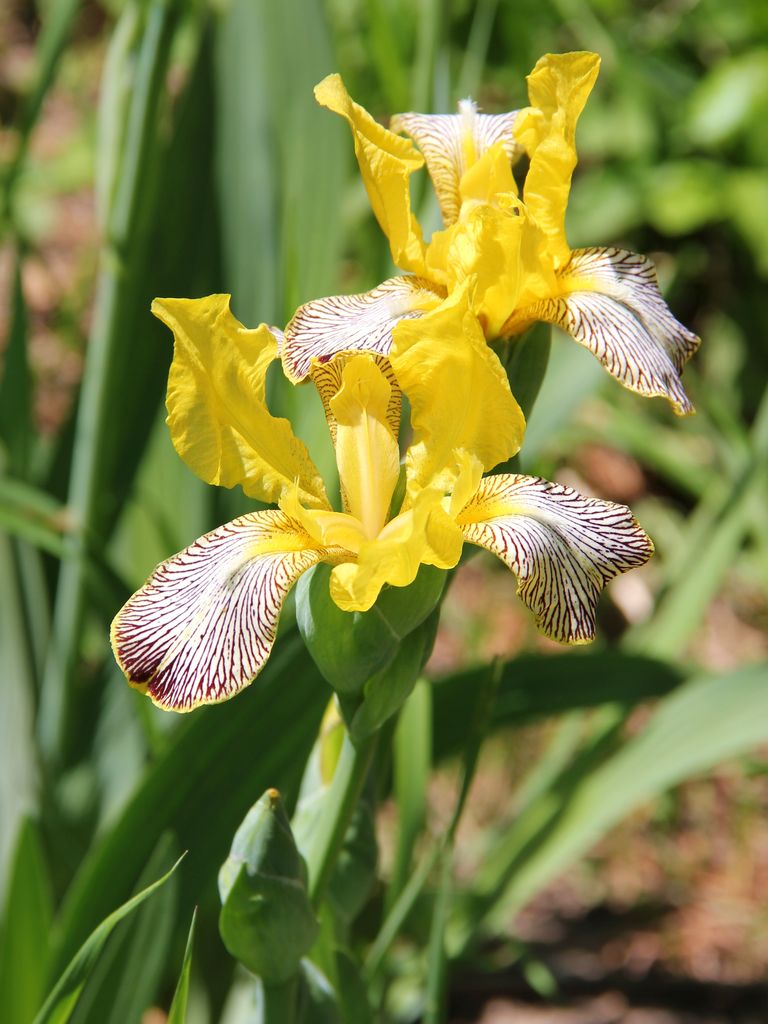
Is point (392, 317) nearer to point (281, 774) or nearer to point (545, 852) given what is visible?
point (281, 774)

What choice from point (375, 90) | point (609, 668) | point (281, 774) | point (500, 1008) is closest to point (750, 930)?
point (500, 1008)

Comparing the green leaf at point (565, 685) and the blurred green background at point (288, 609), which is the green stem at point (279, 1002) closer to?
the blurred green background at point (288, 609)

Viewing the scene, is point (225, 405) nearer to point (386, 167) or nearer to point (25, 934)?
point (386, 167)

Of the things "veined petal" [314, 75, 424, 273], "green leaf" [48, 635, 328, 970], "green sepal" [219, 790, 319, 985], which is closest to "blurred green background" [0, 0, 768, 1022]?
"green leaf" [48, 635, 328, 970]

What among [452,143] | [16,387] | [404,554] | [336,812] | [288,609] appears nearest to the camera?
[404,554]

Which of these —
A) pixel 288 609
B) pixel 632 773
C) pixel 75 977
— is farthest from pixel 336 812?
pixel 632 773

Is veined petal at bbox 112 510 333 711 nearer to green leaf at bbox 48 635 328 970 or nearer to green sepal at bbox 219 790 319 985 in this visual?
green sepal at bbox 219 790 319 985

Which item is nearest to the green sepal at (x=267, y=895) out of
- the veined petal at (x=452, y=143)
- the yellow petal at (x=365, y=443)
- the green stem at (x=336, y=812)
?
the green stem at (x=336, y=812)
